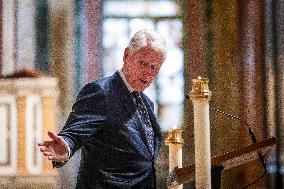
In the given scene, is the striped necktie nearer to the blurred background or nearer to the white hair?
the white hair

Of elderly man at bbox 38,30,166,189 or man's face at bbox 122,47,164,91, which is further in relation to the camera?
man's face at bbox 122,47,164,91

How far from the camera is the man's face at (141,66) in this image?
1.35 m

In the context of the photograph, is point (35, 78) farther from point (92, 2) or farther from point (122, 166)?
point (122, 166)

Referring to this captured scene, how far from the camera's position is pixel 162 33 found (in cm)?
400

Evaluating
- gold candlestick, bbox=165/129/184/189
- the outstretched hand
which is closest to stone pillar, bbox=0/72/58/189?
gold candlestick, bbox=165/129/184/189

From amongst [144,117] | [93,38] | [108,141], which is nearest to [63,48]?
[93,38]

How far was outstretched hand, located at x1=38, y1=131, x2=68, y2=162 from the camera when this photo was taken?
109cm

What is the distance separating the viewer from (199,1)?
3.95 metres

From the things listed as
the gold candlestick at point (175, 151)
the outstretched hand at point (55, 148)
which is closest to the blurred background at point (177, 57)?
the gold candlestick at point (175, 151)

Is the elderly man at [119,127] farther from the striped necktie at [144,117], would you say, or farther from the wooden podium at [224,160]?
the wooden podium at [224,160]

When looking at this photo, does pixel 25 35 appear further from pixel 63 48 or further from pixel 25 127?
pixel 25 127

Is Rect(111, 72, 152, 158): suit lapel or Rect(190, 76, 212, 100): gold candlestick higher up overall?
Rect(190, 76, 212, 100): gold candlestick

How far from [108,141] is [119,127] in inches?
1.8

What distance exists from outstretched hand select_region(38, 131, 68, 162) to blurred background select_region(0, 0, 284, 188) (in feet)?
7.37
